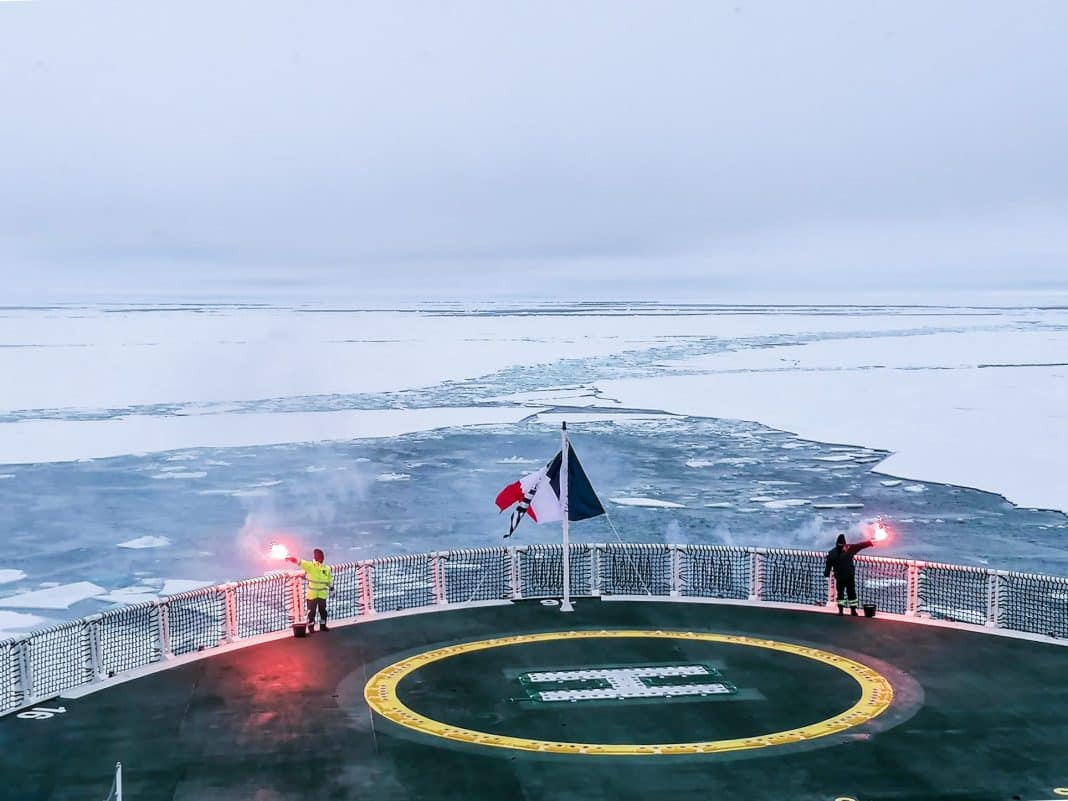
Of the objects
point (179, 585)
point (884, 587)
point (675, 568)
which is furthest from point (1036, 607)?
point (179, 585)

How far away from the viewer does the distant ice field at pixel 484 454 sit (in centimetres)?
3666

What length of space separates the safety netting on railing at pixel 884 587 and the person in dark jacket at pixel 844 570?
1395mm

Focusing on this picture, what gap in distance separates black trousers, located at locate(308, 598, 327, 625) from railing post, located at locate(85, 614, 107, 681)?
4026 mm

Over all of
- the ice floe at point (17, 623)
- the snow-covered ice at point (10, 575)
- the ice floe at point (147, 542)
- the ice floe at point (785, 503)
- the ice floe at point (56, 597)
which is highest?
the ice floe at point (785, 503)

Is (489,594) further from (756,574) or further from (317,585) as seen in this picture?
(317,585)

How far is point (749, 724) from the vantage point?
55.4ft

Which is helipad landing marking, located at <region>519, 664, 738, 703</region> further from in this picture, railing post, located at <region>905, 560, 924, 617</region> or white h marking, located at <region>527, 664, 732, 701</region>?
railing post, located at <region>905, 560, 924, 617</region>

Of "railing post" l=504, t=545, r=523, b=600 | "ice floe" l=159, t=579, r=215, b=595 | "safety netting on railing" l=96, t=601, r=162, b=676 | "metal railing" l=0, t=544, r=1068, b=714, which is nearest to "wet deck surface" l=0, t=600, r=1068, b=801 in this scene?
"metal railing" l=0, t=544, r=1068, b=714

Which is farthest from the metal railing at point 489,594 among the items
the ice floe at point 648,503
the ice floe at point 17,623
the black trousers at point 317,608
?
the ice floe at point 648,503

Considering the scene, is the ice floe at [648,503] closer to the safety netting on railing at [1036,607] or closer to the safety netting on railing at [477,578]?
the safety netting on railing at [477,578]

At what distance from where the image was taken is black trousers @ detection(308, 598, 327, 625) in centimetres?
2197

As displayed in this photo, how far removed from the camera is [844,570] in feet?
74.6

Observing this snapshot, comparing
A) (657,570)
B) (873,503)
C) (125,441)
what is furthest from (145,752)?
(125,441)

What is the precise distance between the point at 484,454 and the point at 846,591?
31852 mm
